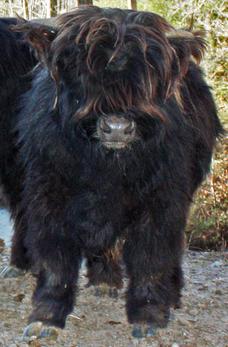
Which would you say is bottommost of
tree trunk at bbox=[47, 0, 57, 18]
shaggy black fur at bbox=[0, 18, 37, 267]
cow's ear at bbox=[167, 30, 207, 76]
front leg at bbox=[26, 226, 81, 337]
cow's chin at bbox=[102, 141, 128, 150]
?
tree trunk at bbox=[47, 0, 57, 18]

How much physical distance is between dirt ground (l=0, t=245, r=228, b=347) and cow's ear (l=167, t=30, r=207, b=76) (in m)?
1.56

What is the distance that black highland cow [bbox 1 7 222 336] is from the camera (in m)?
3.28

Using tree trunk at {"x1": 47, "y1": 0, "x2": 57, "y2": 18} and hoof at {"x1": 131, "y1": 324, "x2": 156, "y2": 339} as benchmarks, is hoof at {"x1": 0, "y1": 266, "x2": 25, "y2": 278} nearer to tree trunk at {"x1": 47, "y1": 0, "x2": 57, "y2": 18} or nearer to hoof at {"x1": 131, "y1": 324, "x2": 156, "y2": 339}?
hoof at {"x1": 131, "y1": 324, "x2": 156, "y2": 339}

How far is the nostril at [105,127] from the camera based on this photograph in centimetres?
325

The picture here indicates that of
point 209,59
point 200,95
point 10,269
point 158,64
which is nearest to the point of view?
point 158,64

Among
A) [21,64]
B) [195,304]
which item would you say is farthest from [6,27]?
[195,304]

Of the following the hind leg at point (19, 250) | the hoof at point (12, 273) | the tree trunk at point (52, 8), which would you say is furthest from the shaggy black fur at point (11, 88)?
the tree trunk at point (52, 8)

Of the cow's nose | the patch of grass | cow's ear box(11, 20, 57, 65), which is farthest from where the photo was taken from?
the patch of grass

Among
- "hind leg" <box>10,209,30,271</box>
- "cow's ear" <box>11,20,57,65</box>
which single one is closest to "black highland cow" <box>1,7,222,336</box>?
"cow's ear" <box>11,20,57,65</box>

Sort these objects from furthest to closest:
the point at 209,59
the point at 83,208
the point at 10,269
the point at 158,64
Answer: the point at 209,59, the point at 10,269, the point at 83,208, the point at 158,64

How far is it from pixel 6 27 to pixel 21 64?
10.3 inches

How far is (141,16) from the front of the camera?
349 centimetres

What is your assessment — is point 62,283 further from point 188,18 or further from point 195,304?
point 188,18

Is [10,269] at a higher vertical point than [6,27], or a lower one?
lower
